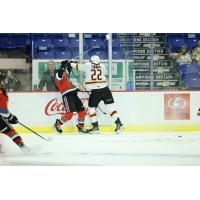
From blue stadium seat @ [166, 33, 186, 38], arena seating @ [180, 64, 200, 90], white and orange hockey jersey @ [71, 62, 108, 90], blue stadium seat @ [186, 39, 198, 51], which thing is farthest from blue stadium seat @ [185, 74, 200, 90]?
white and orange hockey jersey @ [71, 62, 108, 90]

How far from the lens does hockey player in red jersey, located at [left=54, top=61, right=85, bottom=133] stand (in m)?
6.40

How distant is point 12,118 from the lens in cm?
638

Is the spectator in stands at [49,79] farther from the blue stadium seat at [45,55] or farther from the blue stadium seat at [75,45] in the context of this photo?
the blue stadium seat at [75,45]

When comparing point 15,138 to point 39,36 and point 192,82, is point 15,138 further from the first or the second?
point 192,82

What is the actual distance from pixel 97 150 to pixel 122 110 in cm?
49

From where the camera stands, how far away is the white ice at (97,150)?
251 inches

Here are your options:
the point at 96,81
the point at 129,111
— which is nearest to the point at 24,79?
the point at 96,81

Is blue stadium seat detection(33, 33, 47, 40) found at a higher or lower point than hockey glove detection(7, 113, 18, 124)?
higher

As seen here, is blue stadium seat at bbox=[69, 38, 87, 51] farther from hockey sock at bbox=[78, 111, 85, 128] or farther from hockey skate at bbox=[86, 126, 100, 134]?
hockey skate at bbox=[86, 126, 100, 134]

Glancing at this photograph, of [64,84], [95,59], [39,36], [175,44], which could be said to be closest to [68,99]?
[64,84]

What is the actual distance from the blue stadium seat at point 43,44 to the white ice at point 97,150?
35.5 inches

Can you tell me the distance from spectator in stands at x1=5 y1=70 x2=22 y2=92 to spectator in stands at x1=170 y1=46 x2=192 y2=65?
162cm

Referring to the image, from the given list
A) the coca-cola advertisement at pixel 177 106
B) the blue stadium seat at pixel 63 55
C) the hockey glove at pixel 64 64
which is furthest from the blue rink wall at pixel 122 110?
the blue stadium seat at pixel 63 55
